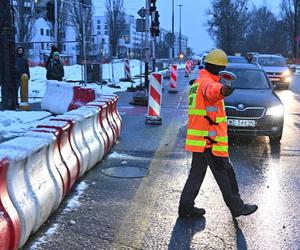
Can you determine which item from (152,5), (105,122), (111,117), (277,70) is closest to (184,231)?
(105,122)

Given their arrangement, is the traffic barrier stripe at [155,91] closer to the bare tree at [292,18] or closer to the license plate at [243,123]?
the license plate at [243,123]

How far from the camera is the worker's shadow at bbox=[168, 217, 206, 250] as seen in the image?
4652mm

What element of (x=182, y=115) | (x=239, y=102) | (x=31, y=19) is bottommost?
(x=182, y=115)

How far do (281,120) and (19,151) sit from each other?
21.3 ft

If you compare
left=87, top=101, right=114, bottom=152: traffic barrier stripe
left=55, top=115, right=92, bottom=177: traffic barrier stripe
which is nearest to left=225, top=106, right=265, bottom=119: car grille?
left=87, top=101, right=114, bottom=152: traffic barrier stripe

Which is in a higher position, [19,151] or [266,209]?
[19,151]

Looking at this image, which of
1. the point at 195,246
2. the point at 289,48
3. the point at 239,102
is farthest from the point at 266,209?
the point at 289,48

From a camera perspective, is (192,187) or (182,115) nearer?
(192,187)

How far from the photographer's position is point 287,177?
727cm

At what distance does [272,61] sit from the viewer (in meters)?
28.7

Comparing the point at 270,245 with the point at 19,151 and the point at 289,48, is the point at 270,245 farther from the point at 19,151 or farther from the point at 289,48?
the point at 289,48

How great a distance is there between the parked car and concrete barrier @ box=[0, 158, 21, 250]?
21.9 m

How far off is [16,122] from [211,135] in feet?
24.4

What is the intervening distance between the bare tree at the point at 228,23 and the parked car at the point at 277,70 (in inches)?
2020
